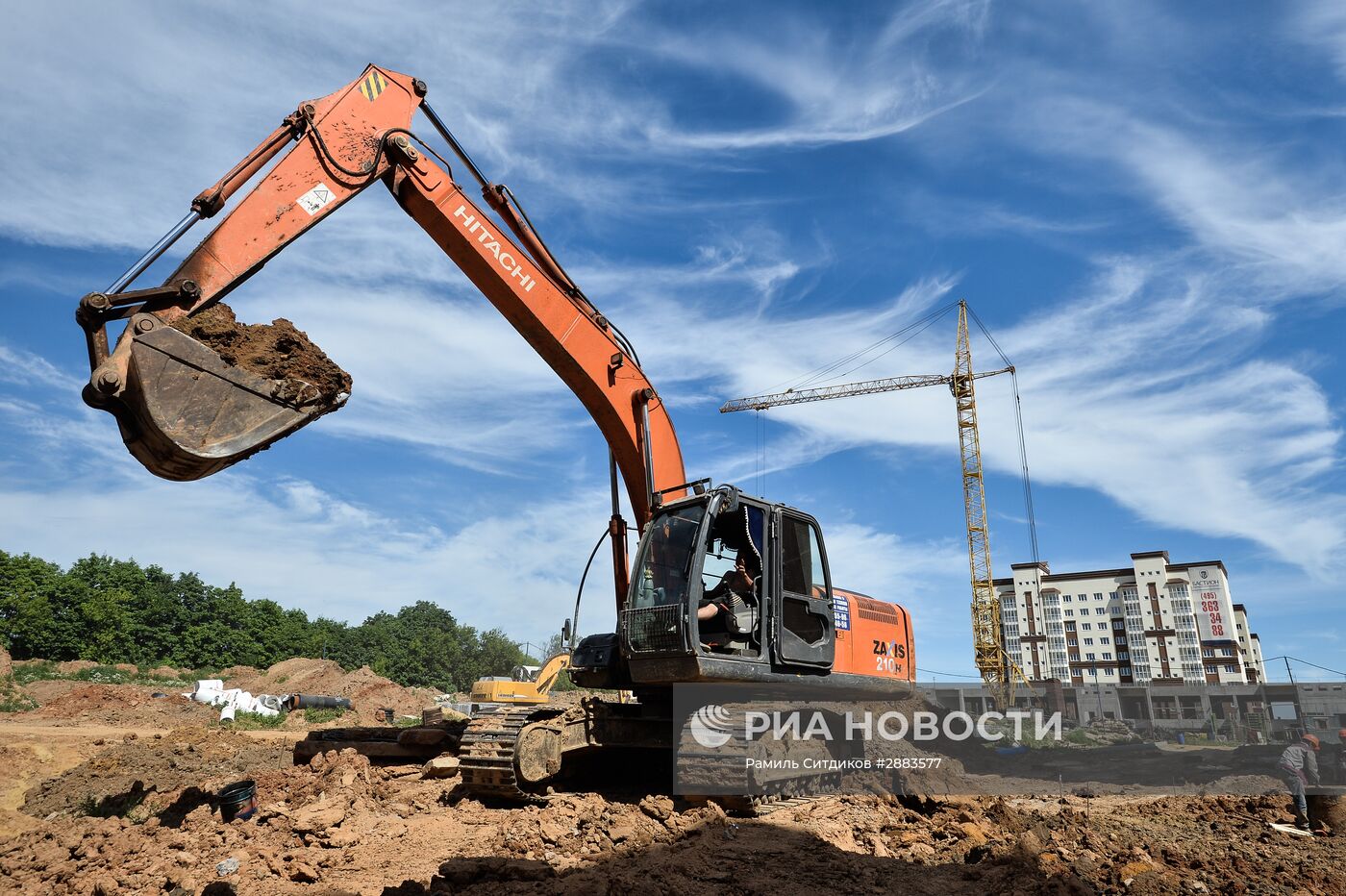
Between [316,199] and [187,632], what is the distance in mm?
72252

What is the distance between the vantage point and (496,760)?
25.1 feet

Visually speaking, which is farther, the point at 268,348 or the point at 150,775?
the point at 150,775

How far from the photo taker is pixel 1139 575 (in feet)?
294

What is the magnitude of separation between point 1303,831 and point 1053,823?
4.88 m

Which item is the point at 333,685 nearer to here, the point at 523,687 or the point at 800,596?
the point at 523,687

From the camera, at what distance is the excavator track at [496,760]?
25.0 ft

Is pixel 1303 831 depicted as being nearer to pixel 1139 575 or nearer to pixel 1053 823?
pixel 1053 823

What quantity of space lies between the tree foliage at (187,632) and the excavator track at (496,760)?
59681 millimetres

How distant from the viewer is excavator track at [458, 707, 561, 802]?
25.0 feet

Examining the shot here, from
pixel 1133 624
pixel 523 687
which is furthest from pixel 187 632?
pixel 1133 624

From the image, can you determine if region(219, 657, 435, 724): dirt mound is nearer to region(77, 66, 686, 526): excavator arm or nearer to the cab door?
region(77, 66, 686, 526): excavator arm

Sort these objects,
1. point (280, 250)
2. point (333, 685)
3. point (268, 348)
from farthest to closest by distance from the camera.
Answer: point (333, 685)
point (280, 250)
point (268, 348)

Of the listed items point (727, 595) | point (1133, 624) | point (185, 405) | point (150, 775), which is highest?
point (1133, 624)

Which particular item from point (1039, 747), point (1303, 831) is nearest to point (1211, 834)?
point (1303, 831)
